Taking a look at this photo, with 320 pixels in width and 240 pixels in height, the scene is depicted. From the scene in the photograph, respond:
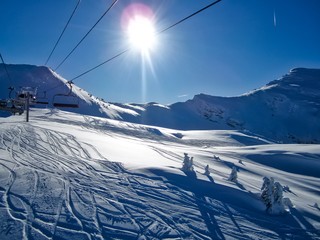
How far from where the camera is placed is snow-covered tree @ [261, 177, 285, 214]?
31.1 feet

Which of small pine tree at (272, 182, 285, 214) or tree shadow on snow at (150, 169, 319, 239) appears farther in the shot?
small pine tree at (272, 182, 285, 214)

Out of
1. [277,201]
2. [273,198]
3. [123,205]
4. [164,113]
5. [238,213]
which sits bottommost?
[238,213]

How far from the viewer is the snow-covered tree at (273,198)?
947cm

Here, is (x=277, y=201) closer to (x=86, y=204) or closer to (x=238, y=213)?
(x=238, y=213)

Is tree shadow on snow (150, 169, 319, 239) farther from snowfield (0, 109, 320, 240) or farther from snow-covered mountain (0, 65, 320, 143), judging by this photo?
snow-covered mountain (0, 65, 320, 143)

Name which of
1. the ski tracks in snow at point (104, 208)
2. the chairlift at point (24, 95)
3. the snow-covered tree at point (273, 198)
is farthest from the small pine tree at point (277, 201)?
the chairlift at point (24, 95)

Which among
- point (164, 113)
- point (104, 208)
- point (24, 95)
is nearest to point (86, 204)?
point (104, 208)

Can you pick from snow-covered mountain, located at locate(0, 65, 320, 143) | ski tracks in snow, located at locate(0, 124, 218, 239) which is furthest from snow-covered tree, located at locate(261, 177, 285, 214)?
snow-covered mountain, located at locate(0, 65, 320, 143)

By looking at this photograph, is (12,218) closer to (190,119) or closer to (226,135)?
(226,135)

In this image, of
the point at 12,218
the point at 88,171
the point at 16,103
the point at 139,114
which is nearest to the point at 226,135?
the point at 139,114

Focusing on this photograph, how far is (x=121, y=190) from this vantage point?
9.15 m

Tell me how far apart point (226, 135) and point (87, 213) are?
79310 mm

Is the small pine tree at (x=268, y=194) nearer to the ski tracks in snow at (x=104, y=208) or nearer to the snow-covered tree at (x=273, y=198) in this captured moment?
the snow-covered tree at (x=273, y=198)

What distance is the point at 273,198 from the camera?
31.3 ft
